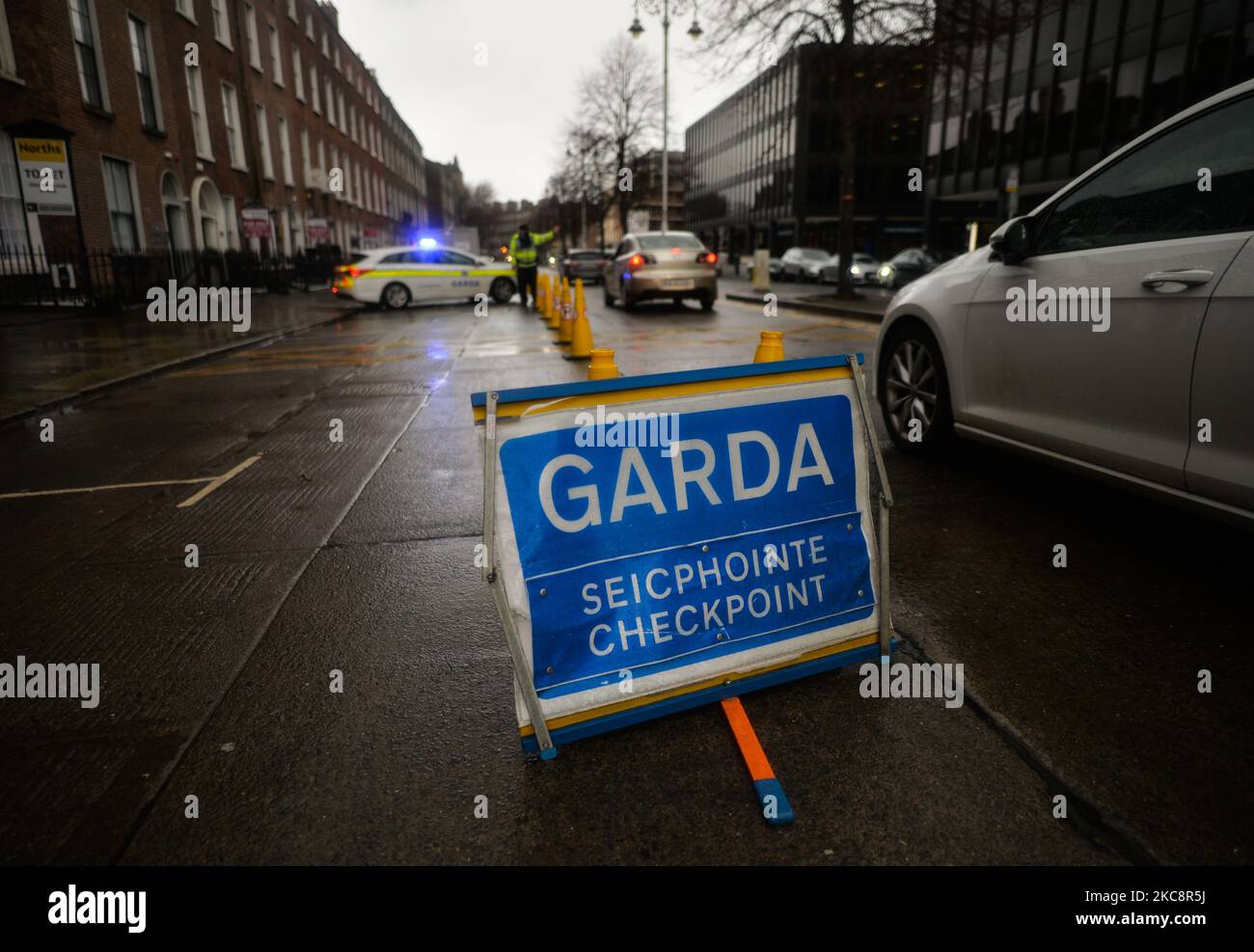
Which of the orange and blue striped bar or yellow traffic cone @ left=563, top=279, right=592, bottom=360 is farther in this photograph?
yellow traffic cone @ left=563, top=279, right=592, bottom=360

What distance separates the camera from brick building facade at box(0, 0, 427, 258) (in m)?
16.5

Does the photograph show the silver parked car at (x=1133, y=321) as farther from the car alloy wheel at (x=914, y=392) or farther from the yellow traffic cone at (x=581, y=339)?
the yellow traffic cone at (x=581, y=339)

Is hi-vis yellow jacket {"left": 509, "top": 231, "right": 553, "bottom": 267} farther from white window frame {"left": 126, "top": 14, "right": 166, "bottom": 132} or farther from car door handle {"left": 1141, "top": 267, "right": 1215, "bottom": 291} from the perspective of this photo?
car door handle {"left": 1141, "top": 267, "right": 1215, "bottom": 291}

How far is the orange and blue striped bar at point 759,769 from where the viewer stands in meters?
1.99

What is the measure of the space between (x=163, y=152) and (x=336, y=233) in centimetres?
1951

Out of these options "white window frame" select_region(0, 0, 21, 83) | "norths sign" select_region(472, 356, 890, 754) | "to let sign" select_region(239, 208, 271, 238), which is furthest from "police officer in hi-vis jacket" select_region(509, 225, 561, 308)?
"norths sign" select_region(472, 356, 890, 754)

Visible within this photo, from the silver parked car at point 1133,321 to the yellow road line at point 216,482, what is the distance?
15.5ft

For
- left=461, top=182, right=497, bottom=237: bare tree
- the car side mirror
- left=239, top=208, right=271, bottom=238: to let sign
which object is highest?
left=461, top=182, right=497, bottom=237: bare tree

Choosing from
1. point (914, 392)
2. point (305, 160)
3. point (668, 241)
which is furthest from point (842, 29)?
point (305, 160)

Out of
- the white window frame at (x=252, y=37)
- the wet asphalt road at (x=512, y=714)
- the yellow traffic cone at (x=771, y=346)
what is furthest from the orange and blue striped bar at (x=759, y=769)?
the white window frame at (x=252, y=37)

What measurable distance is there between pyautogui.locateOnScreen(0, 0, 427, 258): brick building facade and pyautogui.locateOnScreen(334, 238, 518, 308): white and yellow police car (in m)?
4.37

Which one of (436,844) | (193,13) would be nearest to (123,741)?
(436,844)

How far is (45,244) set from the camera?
16969 millimetres
